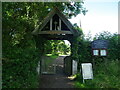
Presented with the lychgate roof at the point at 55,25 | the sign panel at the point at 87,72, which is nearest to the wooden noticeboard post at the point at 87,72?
the sign panel at the point at 87,72

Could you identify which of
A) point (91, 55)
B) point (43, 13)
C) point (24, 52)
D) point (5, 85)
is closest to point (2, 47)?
point (24, 52)

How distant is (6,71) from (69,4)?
9993mm

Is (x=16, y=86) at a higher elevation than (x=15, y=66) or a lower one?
lower

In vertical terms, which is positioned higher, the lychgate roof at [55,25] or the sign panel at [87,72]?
the lychgate roof at [55,25]

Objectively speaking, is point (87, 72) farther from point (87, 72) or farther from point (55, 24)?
point (55, 24)

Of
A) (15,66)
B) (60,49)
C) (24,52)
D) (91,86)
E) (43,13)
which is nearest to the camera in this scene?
(15,66)

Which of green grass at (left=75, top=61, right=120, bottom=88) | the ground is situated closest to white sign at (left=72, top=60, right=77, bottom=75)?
the ground

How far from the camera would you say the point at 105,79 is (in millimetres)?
6145

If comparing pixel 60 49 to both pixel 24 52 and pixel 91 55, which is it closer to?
pixel 91 55

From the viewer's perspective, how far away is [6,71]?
4.60 metres

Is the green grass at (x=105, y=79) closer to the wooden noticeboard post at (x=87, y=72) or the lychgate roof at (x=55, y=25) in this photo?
the wooden noticeboard post at (x=87, y=72)

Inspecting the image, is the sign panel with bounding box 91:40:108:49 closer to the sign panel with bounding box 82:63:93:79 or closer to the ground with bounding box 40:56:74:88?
the sign panel with bounding box 82:63:93:79

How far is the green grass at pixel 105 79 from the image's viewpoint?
5.57 m

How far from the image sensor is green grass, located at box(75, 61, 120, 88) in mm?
5567
